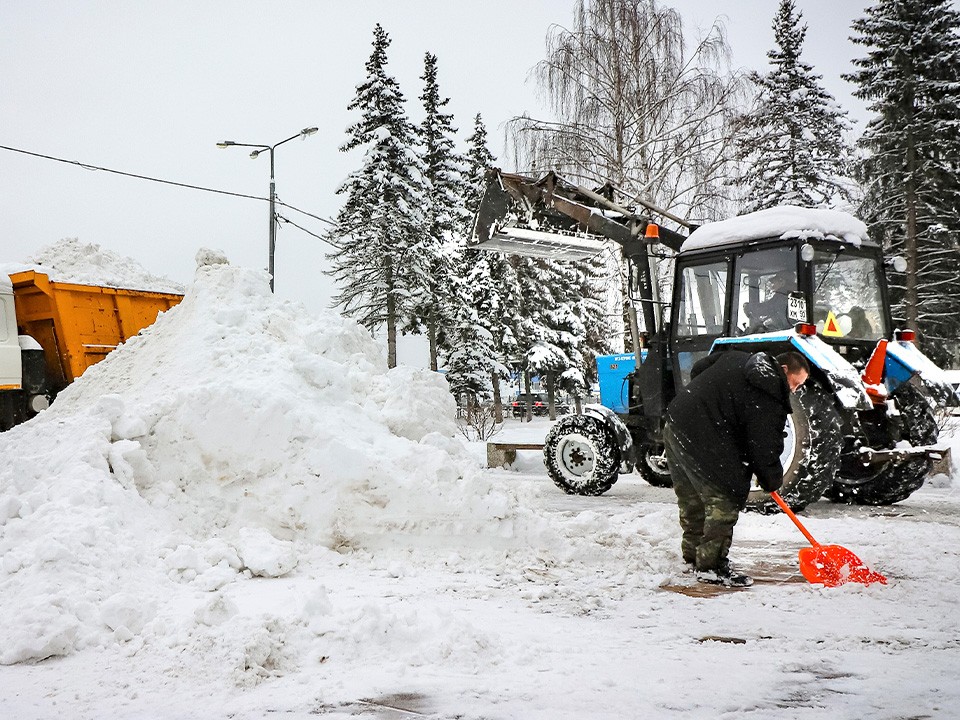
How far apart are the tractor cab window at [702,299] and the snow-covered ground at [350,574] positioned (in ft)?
6.58

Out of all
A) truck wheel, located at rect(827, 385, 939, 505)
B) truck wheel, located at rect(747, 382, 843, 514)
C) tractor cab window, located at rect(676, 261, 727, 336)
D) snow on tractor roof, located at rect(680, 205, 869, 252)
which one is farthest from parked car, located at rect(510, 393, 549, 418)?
truck wheel, located at rect(747, 382, 843, 514)

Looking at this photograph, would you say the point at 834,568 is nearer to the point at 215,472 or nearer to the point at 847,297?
the point at 847,297

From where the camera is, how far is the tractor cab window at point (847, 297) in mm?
7941

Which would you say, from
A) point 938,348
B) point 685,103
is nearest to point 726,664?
point 685,103

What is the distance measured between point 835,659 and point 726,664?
0.50 meters

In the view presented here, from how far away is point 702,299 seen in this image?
855 cm

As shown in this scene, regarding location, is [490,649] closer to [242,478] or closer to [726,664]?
[726,664]

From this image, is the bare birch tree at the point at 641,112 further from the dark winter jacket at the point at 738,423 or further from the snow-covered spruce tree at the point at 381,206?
the dark winter jacket at the point at 738,423

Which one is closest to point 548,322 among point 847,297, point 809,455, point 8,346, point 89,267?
point 89,267

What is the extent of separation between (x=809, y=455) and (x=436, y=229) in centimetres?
2317

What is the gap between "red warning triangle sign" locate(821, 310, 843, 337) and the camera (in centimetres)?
796

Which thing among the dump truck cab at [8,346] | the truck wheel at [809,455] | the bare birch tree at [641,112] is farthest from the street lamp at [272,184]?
the truck wheel at [809,455]

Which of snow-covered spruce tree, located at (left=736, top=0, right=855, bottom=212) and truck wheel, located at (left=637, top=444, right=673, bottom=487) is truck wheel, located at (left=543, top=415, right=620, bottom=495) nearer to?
truck wheel, located at (left=637, top=444, right=673, bottom=487)

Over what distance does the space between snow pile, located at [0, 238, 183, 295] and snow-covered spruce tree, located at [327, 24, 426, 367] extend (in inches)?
625
